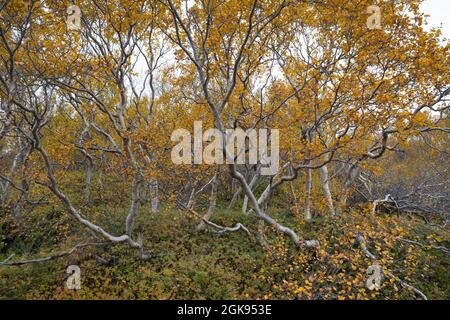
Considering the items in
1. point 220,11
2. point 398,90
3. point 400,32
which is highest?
point 220,11

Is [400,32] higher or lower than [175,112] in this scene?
higher

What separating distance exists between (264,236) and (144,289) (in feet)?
12.0

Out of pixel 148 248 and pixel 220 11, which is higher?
pixel 220 11

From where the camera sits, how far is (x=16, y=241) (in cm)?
876

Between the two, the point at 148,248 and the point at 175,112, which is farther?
the point at 175,112

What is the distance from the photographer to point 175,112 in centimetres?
967

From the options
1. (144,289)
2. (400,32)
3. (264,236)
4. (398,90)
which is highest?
(400,32)

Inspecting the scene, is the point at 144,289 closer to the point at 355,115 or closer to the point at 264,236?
the point at 264,236

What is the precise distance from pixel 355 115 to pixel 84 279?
277 inches

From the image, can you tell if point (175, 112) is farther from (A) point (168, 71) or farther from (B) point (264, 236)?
(B) point (264, 236)
